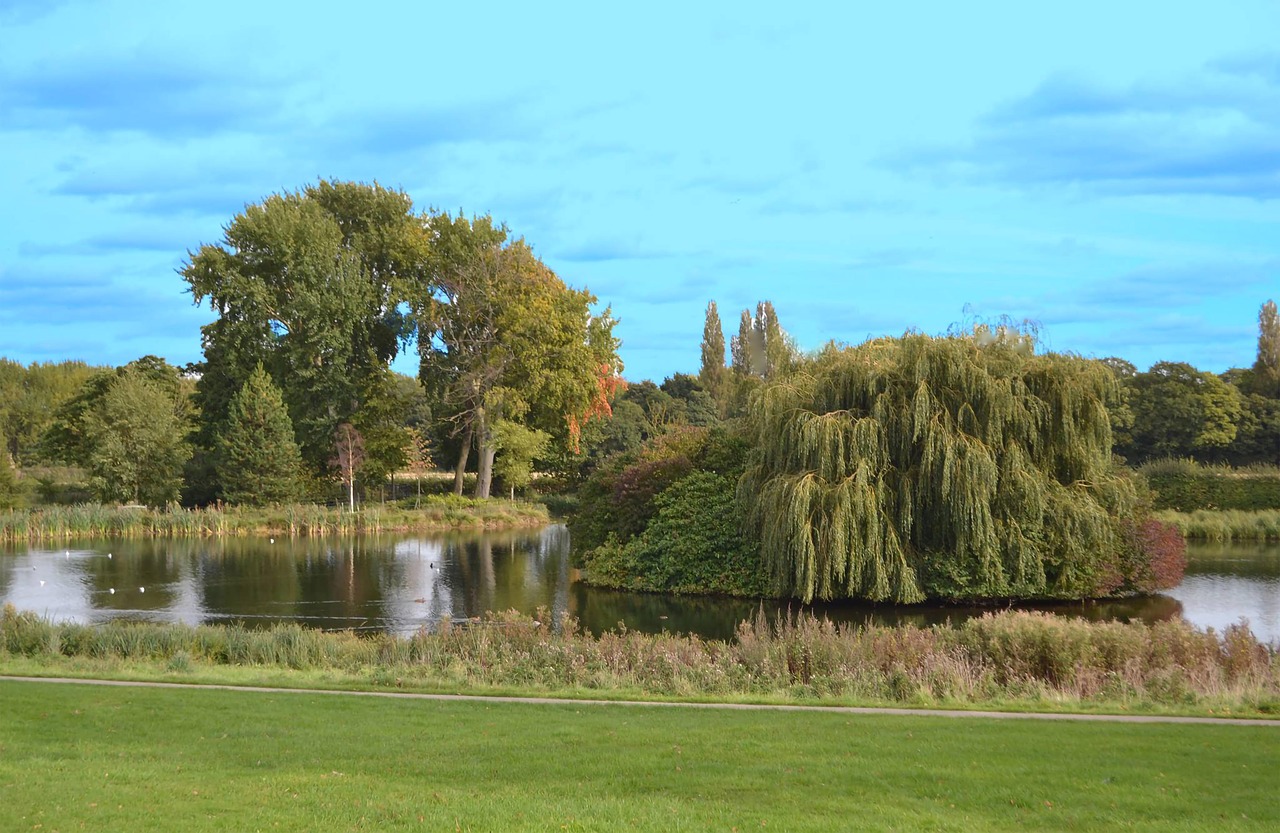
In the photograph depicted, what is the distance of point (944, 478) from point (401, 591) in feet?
51.0

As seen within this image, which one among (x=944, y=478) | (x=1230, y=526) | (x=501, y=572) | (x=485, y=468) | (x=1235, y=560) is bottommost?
(x=1235, y=560)

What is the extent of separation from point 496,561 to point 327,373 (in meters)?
20.8

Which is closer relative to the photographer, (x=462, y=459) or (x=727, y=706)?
(x=727, y=706)

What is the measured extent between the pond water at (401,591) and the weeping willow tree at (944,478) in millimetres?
1052

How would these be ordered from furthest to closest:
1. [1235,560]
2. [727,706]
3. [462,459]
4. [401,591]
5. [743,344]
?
[743,344] < [462,459] < [1235,560] < [401,591] < [727,706]

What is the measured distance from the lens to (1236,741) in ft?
35.9

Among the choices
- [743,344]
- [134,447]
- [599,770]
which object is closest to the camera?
[599,770]

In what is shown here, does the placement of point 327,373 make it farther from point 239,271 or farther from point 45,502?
point 45,502

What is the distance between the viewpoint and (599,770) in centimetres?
962

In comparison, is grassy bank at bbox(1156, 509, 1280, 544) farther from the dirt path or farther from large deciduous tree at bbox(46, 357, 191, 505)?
large deciduous tree at bbox(46, 357, 191, 505)

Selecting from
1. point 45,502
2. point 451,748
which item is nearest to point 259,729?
point 451,748

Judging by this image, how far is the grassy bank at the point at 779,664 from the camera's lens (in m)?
14.7

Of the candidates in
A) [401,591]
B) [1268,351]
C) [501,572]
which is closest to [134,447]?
[501,572]

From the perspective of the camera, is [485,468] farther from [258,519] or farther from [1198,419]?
[1198,419]
